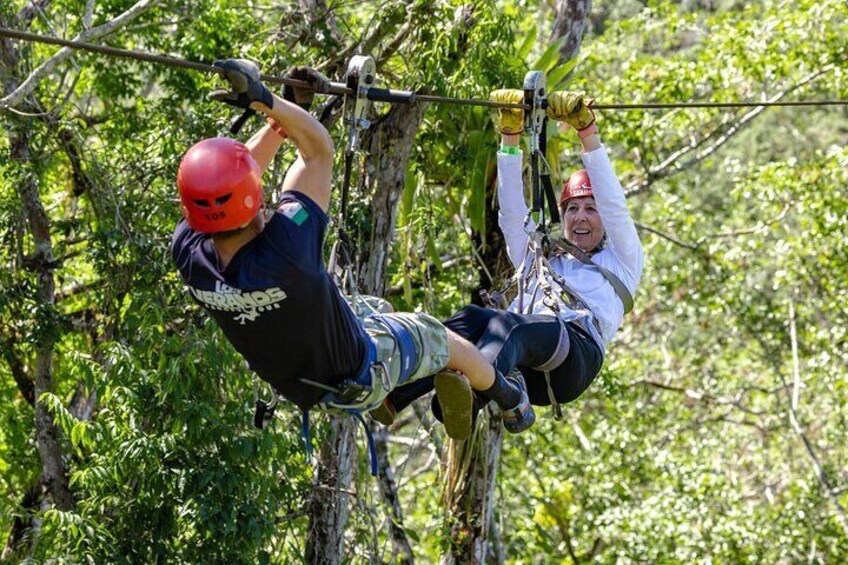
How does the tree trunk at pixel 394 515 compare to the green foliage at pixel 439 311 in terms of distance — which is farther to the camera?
the tree trunk at pixel 394 515

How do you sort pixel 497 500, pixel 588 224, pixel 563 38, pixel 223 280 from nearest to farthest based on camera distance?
pixel 223 280 < pixel 588 224 < pixel 563 38 < pixel 497 500

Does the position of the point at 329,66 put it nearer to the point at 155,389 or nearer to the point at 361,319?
the point at 155,389

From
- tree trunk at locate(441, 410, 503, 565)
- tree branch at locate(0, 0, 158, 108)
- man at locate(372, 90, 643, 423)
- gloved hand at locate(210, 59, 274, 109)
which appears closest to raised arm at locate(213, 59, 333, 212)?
gloved hand at locate(210, 59, 274, 109)

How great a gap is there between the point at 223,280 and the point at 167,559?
112 inches

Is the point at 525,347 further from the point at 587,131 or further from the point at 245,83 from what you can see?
the point at 245,83

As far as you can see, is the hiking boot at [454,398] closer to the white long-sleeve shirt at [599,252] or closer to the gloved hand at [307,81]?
the white long-sleeve shirt at [599,252]

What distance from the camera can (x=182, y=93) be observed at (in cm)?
823

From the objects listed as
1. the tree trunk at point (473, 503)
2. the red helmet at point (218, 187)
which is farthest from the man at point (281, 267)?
the tree trunk at point (473, 503)

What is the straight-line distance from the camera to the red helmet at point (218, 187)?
11.4 feet

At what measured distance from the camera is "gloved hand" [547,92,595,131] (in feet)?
15.6

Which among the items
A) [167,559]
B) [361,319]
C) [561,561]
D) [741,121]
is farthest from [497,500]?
[361,319]

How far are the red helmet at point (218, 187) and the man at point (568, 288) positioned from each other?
1109 mm

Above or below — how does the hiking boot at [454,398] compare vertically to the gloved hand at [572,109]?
below

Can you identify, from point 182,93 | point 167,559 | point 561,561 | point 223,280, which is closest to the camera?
point 223,280
